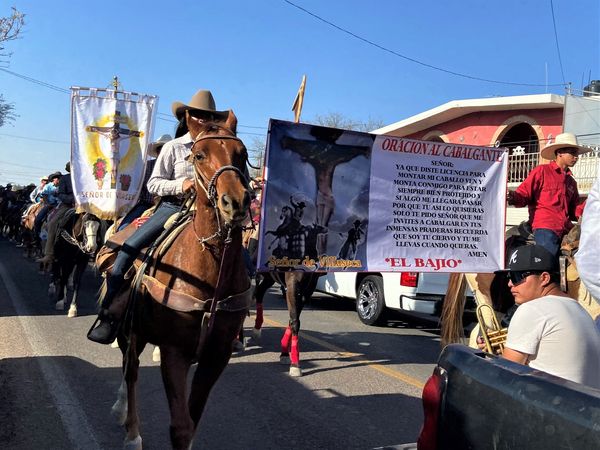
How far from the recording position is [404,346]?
8867 millimetres

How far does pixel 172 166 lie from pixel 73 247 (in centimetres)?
718

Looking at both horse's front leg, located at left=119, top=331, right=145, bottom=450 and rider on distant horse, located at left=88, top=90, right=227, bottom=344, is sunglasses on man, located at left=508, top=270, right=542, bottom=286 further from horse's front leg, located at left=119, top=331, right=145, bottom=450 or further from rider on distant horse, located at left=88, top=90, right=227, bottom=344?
horse's front leg, located at left=119, top=331, right=145, bottom=450

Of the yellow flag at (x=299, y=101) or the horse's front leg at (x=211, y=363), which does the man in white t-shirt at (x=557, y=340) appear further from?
the yellow flag at (x=299, y=101)

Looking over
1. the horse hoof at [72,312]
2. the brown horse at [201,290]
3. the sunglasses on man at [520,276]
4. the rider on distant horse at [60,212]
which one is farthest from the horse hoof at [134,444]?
the rider on distant horse at [60,212]

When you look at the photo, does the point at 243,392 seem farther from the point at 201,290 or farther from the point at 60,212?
the point at 60,212

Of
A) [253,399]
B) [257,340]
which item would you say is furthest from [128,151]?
[257,340]

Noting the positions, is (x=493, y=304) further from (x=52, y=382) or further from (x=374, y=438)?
(x=52, y=382)

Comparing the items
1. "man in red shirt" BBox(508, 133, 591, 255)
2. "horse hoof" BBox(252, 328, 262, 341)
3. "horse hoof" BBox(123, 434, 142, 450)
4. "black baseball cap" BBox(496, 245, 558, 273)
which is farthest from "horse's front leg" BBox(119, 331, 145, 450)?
"man in red shirt" BBox(508, 133, 591, 255)

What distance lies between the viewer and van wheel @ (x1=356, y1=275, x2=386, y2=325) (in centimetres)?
1028

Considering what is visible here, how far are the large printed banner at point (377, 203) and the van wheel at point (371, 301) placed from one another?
16.0ft

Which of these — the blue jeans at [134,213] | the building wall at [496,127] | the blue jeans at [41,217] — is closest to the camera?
the blue jeans at [134,213]

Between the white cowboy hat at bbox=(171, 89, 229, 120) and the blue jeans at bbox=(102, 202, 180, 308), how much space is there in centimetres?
80

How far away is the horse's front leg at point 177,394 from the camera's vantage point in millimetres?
3494

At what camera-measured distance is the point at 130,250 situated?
4.38 meters
